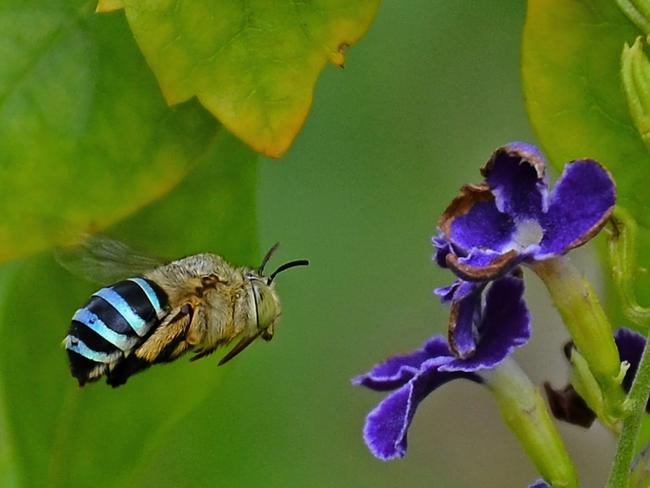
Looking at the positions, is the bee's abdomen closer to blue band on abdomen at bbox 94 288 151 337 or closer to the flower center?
blue band on abdomen at bbox 94 288 151 337

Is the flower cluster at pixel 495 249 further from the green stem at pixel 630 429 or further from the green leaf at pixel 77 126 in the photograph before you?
the green leaf at pixel 77 126

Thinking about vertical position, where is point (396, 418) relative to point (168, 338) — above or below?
below

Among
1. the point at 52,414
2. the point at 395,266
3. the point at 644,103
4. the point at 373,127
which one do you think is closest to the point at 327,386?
the point at 395,266

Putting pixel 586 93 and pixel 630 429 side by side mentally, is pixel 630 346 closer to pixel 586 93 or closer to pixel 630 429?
pixel 630 429

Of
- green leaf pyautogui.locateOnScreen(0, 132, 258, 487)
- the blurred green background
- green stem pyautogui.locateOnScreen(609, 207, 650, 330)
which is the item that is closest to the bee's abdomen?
green leaf pyautogui.locateOnScreen(0, 132, 258, 487)

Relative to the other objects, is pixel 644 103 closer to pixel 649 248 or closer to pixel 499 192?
pixel 499 192

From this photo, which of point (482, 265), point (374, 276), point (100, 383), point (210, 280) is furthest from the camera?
point (374, 276)

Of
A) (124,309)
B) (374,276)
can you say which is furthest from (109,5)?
(374,276)
